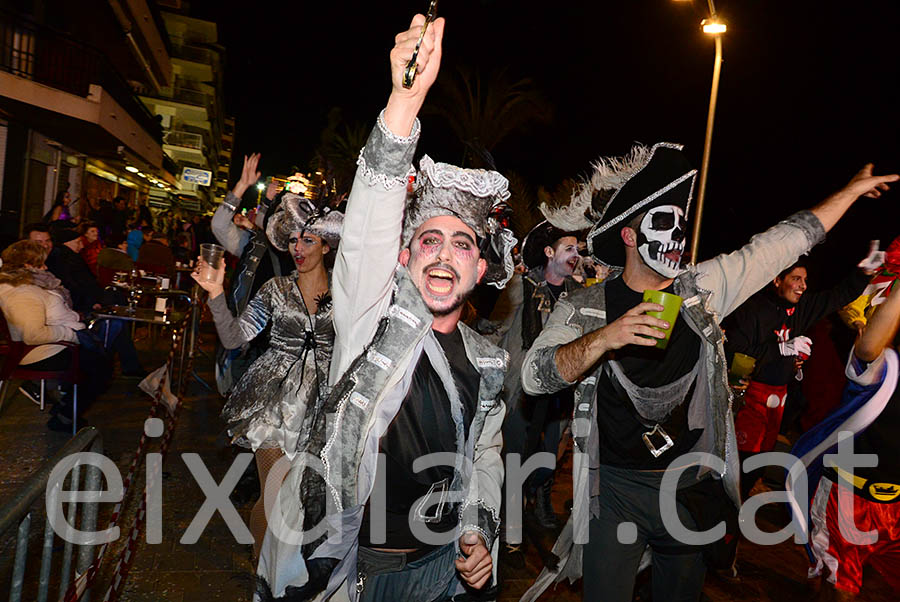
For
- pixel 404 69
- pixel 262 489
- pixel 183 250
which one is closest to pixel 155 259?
pixel 183 250

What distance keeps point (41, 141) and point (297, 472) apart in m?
23.5

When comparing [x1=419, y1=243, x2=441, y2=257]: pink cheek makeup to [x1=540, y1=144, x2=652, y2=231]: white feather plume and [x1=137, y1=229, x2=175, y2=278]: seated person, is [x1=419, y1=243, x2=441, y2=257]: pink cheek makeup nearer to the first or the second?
[x1=540, y1=144, x2=652, y2=231]: white feather plume

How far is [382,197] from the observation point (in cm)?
189

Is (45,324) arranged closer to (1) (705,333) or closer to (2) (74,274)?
(2) (74,274)

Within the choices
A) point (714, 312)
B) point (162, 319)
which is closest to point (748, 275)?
point (714, 312)

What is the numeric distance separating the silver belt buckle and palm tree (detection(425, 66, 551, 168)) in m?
17.9

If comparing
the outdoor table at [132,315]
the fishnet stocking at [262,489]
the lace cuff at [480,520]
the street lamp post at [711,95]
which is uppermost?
the street lamp post at [711,95]

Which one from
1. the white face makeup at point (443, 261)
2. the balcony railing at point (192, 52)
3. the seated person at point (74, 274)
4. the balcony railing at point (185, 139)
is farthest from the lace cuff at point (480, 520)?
the balcony railing at point (192, 52)

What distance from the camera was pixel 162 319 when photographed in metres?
8.46

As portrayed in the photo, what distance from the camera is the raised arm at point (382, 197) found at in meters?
1.80

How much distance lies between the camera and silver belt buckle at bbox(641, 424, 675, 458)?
10.2 feet

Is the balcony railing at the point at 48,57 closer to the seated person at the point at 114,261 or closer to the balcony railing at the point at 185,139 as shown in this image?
the seated person at the point at 114,261

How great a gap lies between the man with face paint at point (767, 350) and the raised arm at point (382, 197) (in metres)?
4.41

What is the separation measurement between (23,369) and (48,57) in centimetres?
1630
